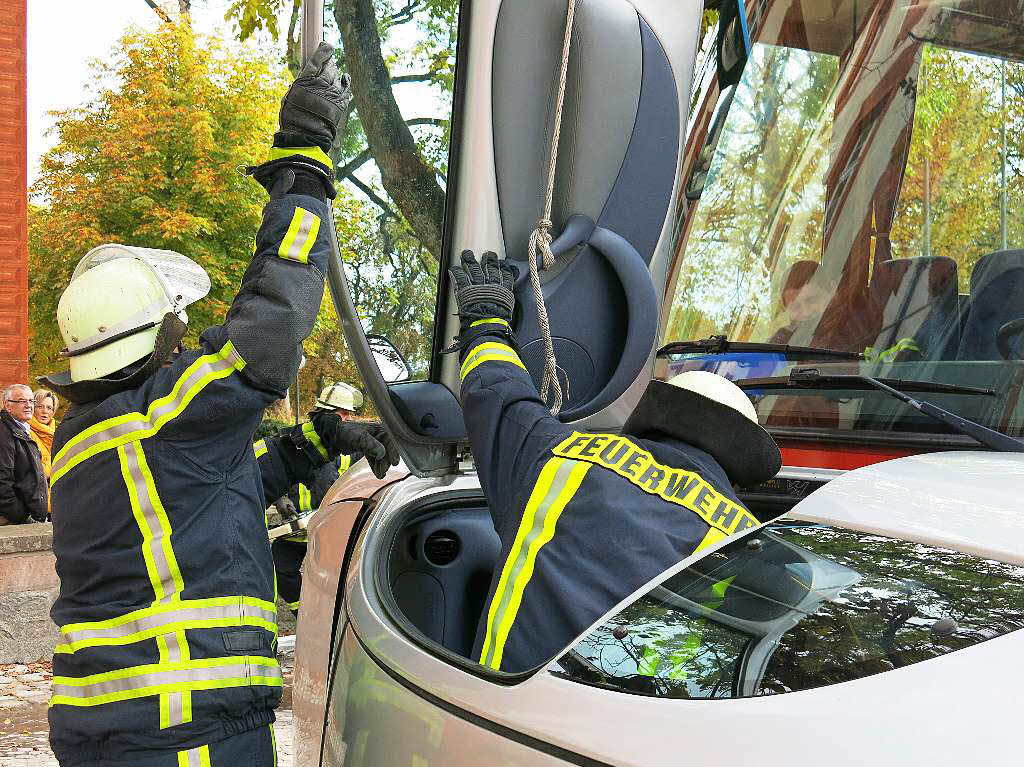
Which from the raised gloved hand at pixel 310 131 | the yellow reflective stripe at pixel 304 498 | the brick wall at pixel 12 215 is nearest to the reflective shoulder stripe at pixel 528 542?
the raised gloved hand at pixel 310 131

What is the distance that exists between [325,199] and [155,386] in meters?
0.55

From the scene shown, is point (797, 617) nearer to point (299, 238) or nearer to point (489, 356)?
point (489, 356)

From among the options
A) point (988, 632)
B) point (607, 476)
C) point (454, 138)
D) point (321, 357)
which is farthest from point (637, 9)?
point (321, 357)

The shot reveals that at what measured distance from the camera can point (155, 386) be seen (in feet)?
7.95

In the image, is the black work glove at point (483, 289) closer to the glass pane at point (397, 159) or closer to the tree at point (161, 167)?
the glass pane at point (397, 159)

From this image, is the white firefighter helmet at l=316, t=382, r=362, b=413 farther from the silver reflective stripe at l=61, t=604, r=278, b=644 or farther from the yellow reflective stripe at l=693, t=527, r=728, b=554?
the yellow reflective stripe at l=693, t=527, r=728, b=554

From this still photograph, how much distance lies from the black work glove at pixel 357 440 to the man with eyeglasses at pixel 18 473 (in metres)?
5.44

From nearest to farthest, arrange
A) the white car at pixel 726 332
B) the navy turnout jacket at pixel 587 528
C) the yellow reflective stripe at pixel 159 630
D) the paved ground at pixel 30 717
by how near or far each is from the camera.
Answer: the white car at pixel 726 332 < the navy turnout jacket at pixel 587 528 < the yellow reflective stripe at pixel 159 630 < the paved ground at pixel 30 717

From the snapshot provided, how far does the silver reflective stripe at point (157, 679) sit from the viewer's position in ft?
7.63

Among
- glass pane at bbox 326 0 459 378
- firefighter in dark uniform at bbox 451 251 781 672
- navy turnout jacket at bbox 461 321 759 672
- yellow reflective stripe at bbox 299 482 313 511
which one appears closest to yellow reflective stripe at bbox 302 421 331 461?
glass pane at bbox 326 0 459 378

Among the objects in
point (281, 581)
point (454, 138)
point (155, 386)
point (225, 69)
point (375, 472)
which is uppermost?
point (225, 69)

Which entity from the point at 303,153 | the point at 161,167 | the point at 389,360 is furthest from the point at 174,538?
the point at 161,167

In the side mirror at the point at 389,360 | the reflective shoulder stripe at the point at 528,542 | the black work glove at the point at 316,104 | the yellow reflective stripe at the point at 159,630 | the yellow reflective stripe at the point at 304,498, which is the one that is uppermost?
the black work glove at the point at 316,104

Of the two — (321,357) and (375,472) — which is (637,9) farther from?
(321,357)
